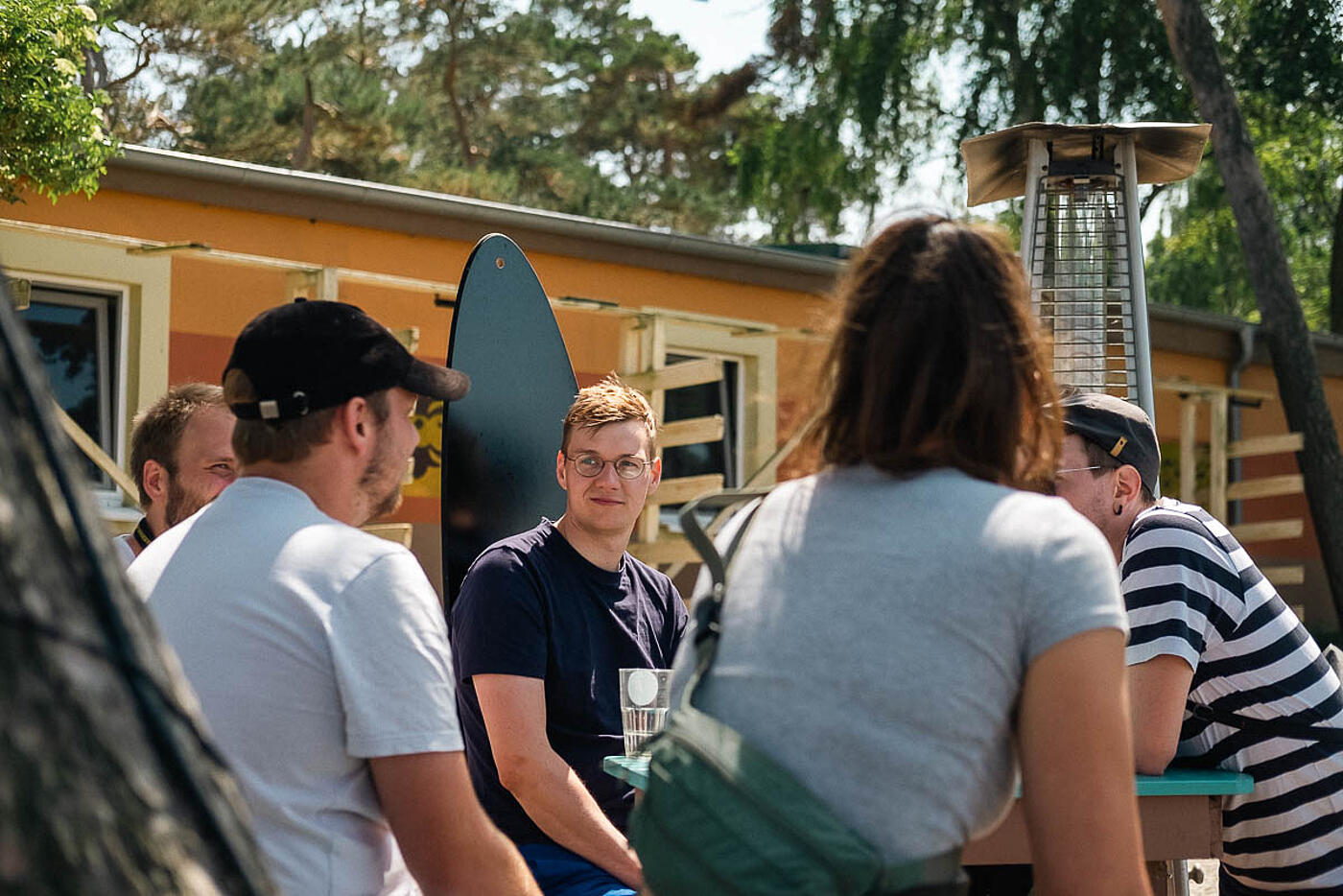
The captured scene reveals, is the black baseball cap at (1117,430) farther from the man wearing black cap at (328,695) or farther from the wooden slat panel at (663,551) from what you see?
the wooden slat panel at (663,551)

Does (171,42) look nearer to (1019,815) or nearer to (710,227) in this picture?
(710,227)

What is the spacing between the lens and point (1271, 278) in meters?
12.1

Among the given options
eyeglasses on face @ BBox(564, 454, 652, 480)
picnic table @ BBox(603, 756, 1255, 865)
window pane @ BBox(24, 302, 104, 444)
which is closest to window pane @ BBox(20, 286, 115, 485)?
window pane @ BBox(24, 302, 104, 444)

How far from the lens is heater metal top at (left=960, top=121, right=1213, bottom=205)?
3777 millimetres

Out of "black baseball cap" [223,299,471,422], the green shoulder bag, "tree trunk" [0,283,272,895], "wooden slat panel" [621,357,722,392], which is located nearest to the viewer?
"tree trunk" [0,283,272,895]

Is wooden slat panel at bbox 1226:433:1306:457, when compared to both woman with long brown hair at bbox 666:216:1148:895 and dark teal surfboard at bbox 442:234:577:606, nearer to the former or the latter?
dark teal surfboard at bbox 442:234:577:606

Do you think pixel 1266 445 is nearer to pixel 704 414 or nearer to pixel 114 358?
pixel 704 414

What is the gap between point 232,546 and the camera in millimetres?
1893

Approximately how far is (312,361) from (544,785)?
132 centimetres

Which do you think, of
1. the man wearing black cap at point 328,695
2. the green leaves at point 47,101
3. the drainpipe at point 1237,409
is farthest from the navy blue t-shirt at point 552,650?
the drainpipe at point 1237,409

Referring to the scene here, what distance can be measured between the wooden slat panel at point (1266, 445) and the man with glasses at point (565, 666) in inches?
400

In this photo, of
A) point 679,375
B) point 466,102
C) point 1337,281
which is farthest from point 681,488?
point 466,102

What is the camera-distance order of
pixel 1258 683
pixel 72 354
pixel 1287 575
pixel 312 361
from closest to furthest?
1. pixel 312 361
2. pixel 1258 683
3. pixel 72 354
4. pixel 1287 575

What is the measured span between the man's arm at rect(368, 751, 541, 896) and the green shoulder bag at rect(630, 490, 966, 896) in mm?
377
